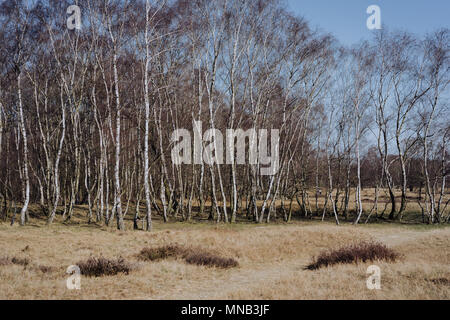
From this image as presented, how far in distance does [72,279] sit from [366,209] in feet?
93.6

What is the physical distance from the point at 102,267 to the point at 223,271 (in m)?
3.31

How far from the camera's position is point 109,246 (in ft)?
40.1

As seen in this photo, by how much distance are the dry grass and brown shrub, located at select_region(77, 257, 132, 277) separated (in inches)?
9.9

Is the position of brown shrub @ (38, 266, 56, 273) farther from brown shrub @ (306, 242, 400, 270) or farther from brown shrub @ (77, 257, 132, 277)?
brown shrub @ (306, 242, 400, 270)

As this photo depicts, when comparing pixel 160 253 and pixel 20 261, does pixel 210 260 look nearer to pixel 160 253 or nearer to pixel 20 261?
pixel 160 253

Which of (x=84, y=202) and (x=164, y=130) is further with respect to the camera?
(x=84, y=202)

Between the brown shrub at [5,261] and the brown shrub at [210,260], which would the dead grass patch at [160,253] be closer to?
the brown shrub at [210,260]

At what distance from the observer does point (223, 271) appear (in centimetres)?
984

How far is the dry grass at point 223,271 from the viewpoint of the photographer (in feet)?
22.5

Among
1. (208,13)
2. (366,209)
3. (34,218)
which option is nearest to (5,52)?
(34,218)

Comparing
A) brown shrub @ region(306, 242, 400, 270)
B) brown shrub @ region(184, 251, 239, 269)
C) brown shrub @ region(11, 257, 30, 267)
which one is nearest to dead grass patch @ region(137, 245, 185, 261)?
brown shrub @ region(184, 251, 239, 269)
